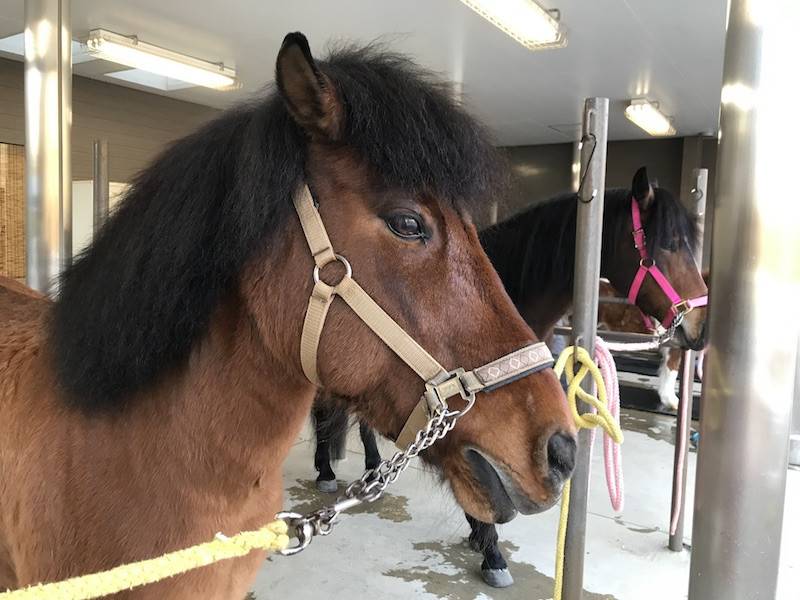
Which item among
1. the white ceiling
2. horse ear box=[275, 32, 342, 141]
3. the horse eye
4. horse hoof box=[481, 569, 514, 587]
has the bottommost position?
horse hoof box=[481, 569, 514, 587]

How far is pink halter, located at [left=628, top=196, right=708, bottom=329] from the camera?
2521 mm

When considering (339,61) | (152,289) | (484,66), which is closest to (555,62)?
(484,66)

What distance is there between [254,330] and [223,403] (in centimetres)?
14

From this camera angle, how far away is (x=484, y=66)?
17.8ft

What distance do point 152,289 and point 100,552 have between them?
0.45 meters

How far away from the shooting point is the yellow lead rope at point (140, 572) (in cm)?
70

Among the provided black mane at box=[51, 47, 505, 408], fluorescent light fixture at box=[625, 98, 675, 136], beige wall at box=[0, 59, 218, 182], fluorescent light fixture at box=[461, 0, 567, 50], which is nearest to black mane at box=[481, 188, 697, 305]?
fluorescent light fixture at box=[461, 0, 567, 50]

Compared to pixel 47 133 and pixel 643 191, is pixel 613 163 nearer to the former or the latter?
pixel 643 191

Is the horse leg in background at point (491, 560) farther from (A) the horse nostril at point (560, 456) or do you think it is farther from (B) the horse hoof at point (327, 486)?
(A) the horse nostril at point (560, 456)

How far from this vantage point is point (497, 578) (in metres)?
2.29

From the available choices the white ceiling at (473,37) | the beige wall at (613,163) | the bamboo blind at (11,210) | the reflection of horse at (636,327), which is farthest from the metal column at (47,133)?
the beige wall at (613,163)

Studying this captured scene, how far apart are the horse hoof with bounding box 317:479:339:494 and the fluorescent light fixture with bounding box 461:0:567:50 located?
2.82 metres

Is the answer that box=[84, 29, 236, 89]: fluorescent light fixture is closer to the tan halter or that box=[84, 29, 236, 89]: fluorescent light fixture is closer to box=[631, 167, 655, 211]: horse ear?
box=[631, 167, 655, 211]: horse ear

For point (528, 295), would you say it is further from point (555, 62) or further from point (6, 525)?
point (555, 62)
